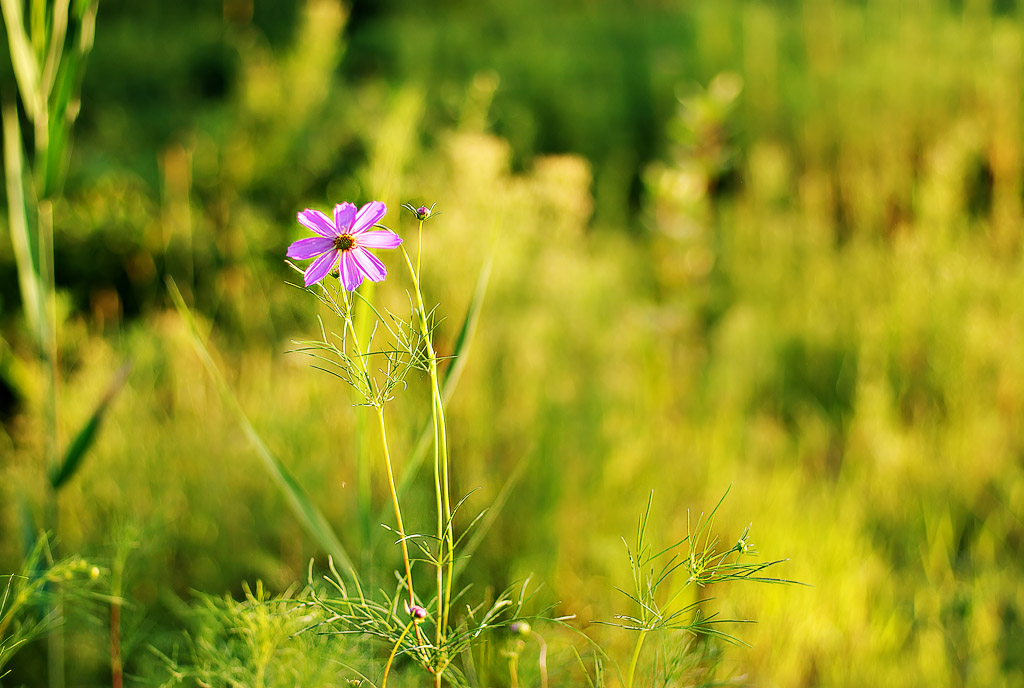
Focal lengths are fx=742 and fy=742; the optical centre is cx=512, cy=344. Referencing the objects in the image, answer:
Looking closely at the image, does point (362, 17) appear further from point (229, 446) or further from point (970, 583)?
point (970, 583)

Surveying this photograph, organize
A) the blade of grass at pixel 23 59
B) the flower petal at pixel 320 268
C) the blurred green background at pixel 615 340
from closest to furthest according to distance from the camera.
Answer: the flower petal at pixel 320 268, the blade of grass at pixel 23 59, the blurred green background at pixel 615 340

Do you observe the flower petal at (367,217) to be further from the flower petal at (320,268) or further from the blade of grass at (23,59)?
the blade of grass at (23,59)

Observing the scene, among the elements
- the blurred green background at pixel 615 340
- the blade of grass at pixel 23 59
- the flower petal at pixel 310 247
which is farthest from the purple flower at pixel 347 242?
the blade of grass at pixel 23 59

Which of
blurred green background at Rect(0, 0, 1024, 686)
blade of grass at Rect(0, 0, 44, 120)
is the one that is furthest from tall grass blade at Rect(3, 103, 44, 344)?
blurred green background at Rect(0, 0, 1024, 686)

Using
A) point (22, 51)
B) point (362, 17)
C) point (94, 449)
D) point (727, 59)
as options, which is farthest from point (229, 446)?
point (362, 17)

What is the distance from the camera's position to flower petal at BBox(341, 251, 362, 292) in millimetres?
468

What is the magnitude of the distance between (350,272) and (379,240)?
0.03m

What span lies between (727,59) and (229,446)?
3.49 metres

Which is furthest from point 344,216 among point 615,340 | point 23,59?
point 615,340

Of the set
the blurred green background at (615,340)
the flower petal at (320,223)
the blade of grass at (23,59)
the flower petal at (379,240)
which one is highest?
the blade of grass at (23,59)

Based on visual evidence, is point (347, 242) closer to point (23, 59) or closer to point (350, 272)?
point (350, 272)

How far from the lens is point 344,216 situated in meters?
0.50

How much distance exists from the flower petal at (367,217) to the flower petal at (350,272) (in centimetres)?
2

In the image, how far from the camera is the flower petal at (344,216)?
1.61 feet
